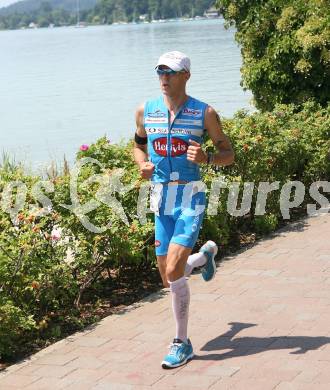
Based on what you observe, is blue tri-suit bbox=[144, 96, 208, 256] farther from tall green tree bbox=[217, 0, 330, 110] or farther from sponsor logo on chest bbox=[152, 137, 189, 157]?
tall green tree bbox=[217, 0, 330, 110]

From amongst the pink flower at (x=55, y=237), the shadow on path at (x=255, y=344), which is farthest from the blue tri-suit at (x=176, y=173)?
the pink flower at (x=55, y=237)

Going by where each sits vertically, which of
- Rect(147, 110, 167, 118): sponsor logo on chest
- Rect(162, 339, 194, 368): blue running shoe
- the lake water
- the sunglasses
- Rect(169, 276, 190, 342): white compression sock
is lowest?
the lake water

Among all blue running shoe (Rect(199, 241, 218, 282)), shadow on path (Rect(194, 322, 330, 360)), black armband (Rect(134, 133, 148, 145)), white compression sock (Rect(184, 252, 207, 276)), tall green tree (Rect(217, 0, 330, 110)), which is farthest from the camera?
tall green tree (Rect(217, 0, 330, 110))

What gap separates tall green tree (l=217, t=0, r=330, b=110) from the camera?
45.9 ft

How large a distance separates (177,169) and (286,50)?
27.5 feet

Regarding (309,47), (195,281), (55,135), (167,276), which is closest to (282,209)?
(195,281)

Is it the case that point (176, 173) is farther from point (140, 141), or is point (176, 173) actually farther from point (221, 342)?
point (221, 342)

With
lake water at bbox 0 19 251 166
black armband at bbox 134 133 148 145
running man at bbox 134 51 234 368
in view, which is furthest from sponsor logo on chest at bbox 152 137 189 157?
lake water at bbox 0 19 251 166

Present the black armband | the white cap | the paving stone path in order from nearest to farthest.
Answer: the paving stone path
the white cap
the black armband

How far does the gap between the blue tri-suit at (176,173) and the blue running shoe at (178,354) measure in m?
0.68

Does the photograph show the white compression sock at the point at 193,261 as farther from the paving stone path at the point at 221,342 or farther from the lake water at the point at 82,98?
the lake water at the point at 82,98

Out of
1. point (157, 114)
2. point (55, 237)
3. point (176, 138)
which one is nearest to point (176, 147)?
point (176, 138)

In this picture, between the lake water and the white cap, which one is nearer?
the white cap

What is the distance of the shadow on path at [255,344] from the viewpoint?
6.48 m
